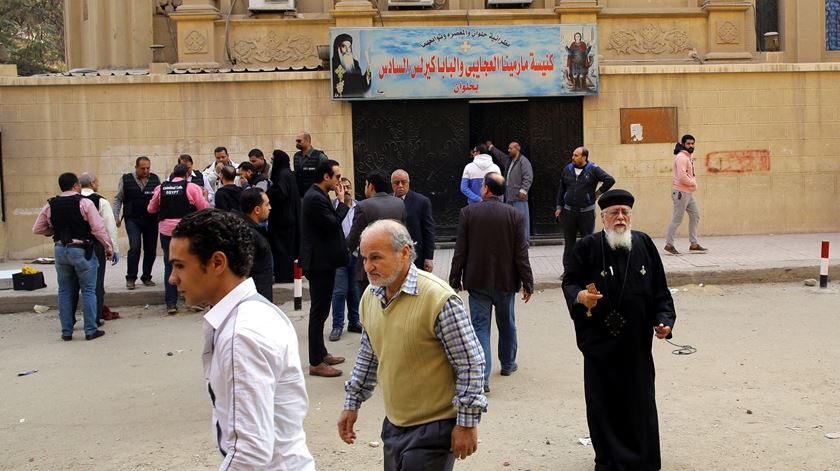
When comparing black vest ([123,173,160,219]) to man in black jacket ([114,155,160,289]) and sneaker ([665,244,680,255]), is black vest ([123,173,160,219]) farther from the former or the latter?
sneaker ([665,244,680,255])

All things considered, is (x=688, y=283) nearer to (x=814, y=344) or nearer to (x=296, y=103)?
(x=814, y=344)

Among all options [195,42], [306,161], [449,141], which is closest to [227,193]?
[306,161]

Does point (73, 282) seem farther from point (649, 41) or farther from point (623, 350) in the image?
point (649, 41)

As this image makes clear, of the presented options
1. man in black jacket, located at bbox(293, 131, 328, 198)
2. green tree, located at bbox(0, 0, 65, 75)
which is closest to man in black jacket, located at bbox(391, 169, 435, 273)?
man in black jacket, located at bbox(293, 131, 328, 198)

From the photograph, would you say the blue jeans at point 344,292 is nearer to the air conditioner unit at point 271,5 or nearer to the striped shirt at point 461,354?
the striped shirt at point 461,354

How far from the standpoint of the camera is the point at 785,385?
7449mm

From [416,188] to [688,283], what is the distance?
5.74m

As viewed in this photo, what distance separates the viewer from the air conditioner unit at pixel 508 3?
1738 centimetres

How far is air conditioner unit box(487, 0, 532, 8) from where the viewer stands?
1738 cm

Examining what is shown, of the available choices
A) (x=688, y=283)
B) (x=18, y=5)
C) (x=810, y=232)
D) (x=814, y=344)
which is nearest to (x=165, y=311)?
(x=688, y=283)

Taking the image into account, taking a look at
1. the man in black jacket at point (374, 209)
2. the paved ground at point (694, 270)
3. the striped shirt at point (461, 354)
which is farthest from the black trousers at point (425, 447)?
the paved ground at point (694, 270)

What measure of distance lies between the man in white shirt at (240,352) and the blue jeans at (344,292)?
6.23m

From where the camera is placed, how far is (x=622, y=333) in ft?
17.6

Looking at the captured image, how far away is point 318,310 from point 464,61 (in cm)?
906
